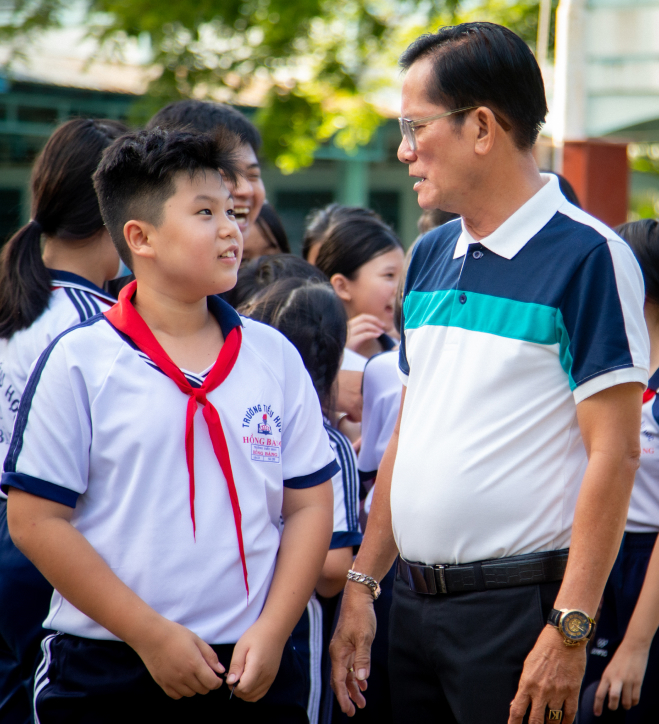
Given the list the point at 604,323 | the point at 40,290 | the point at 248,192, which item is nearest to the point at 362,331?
the point at 248,192

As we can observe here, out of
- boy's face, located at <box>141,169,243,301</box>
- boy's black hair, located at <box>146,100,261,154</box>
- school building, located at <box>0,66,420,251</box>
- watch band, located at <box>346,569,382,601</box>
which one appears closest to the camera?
boy's face, located at <box>141,169,243,301</box>

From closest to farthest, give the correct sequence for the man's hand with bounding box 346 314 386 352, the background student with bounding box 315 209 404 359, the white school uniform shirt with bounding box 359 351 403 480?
the white school uniform shirt with bounding box 359 351 403 480 → the man's hand with bounding box 346 314 386 352 → the background student with bounding box 315 209 404 359

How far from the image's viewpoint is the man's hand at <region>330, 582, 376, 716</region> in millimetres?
1962

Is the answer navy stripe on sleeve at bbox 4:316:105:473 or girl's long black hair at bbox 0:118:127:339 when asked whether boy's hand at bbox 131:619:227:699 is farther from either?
girl's long black hair at bbox 0:118:127:339

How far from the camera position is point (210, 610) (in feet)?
5.60

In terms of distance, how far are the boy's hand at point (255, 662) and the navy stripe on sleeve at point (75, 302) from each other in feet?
3.30

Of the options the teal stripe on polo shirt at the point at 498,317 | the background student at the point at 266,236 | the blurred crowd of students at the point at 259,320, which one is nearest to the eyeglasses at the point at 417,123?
the teal stripe on polo shirt at the point at 498,317

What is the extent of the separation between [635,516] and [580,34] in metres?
7.62

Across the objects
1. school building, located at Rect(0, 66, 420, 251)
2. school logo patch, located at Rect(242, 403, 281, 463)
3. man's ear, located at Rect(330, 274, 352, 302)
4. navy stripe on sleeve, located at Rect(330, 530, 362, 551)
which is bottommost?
navy stripe on sleeve, located at Rect(330, 530, 362, 551)

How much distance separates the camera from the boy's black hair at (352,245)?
343cm

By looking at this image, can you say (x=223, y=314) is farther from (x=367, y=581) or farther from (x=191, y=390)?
(x=367, y=581)

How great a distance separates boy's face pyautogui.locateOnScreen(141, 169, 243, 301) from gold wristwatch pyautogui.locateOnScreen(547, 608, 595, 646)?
3.13ft

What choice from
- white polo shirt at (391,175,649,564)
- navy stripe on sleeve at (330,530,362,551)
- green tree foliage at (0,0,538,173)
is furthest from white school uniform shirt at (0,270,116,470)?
green tree foliage at (0,0,538,173)

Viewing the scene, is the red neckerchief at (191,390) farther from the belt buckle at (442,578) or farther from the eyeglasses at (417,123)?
the eyeglasses at (417,123)
